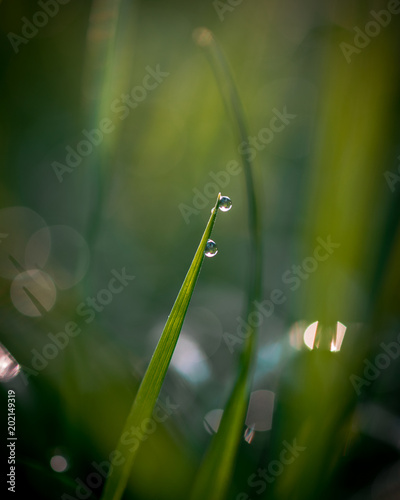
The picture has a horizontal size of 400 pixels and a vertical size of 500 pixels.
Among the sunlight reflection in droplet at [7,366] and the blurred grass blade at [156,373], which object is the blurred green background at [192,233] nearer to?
the sunlight reflection in droplet at [7,366]

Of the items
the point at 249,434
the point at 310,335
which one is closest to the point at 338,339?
the point at 310,335

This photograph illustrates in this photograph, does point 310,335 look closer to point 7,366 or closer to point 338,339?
point 338,339

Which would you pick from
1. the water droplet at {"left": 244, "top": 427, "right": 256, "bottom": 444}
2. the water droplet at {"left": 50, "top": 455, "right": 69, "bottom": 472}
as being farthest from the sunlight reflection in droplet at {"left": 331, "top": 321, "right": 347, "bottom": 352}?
the water droplet at {"left": 50, "top": 455, "right": 69, "bottom": 472}

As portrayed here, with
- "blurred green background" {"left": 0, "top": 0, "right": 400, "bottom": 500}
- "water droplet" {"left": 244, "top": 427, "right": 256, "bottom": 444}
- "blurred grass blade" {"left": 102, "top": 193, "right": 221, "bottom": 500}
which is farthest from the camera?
"water droplet" {"left": 244, "top": 427, "right": 256, "bottom": 444}

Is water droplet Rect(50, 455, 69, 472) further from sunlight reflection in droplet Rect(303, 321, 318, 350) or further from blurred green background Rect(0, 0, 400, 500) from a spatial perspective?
sunlight reflection in droplet Rect(303, 321, 318, 350)

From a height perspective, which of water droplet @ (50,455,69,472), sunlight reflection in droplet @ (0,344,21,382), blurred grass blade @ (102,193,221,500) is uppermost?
blurred grass blade @ (102,193,221,500)

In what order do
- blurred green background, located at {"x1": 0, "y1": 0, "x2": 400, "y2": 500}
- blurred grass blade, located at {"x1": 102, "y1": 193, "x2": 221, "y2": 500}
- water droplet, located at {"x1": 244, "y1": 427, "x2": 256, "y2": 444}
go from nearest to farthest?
blurred grass blade, located at {"x1": 102, "y1": 193, "x2": 221, "y2": 500}
blurred green background, located at {"x1": 0, "y1": 0, "x2": 400, "y2": 500}
water droplet, located at {"x1": 244, "y1": 427, "x2": 256, "y2": 444}
